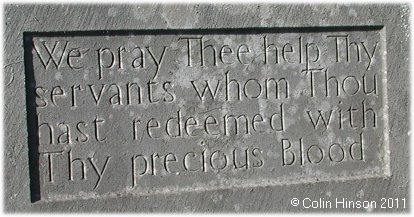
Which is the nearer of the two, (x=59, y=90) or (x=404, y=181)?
(x=59, y=90)

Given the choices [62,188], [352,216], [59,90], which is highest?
[59,90]

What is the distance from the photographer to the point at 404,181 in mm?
3799

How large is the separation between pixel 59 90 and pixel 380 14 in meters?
1.86

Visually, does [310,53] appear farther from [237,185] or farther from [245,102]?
[237,185]

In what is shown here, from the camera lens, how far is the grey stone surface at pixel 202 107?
3539 millimetres

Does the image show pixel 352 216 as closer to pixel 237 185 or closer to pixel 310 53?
pixel 237 185

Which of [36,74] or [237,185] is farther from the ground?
[36,74]

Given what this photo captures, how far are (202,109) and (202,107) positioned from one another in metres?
0.01

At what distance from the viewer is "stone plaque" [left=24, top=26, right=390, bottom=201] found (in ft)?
11.7

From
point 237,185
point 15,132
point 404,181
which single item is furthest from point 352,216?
point 15,132

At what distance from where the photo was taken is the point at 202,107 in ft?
12.0

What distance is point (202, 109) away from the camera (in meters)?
3.66

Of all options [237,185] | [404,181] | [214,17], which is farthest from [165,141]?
[404,181]

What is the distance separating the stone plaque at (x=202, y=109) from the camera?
11.7 feet
